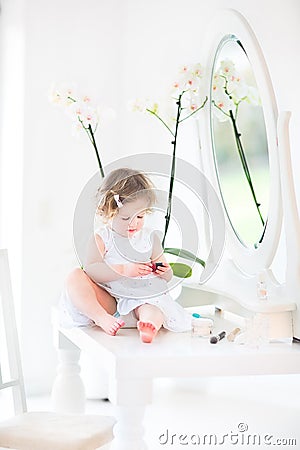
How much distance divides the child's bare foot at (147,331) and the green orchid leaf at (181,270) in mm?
396

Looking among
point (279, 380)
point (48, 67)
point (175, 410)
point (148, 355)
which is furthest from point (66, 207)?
point (148, 355)

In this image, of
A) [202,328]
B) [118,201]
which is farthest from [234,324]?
[118,201]

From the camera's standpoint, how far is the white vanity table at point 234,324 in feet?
5.09

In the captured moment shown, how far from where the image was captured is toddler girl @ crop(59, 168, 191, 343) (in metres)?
1.89

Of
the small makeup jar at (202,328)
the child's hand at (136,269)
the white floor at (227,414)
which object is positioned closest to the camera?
the small makeup jar at (202,328)

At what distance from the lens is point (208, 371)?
63.6 inches

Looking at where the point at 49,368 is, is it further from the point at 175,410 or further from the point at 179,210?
the point at 179,210

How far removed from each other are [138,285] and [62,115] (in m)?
1.29

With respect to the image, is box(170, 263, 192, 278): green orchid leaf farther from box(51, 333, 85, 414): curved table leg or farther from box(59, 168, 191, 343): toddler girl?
box(51, 333, 85, 414): curved table leg

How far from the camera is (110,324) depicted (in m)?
1.81

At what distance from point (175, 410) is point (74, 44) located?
60.5 inches

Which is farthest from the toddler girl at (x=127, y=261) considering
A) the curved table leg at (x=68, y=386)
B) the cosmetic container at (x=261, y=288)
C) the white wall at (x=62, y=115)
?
the white wall at (x=62, y=115)

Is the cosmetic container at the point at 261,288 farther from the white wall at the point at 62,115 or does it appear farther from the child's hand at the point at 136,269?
the white wall at the point at 62,115

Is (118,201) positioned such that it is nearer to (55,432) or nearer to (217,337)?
(217,337)
